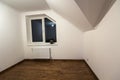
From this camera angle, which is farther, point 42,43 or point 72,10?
point 42,43

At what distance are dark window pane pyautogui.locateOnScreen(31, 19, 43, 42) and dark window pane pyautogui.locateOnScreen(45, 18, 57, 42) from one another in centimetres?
31

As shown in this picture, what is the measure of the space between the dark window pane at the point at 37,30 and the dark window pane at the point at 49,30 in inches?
12.0

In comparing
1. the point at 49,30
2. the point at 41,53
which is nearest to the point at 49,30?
the point at 49,30

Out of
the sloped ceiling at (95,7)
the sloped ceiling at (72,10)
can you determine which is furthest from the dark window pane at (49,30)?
Result: the sloped ceiling at (95,7)

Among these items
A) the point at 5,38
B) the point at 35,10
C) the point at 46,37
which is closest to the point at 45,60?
the point at 46,37

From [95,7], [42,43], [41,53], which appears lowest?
[41,53]

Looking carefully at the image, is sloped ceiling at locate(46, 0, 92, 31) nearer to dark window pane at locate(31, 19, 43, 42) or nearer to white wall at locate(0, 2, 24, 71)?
white wall at locate(0, 2, 24, 71)

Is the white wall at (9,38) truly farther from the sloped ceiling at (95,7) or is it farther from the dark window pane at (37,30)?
the sloped ceiling at (95,7)

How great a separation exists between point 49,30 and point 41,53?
1.14m

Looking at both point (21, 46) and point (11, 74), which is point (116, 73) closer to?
point (11, 74)

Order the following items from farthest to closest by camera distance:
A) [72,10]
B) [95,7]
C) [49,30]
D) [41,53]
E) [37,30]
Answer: [37,30] → [49,30] → [41,53] → [72,10] → [95,7]

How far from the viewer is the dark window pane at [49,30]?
177 inches

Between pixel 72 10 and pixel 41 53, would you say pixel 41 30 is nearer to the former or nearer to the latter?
pixel 41 53

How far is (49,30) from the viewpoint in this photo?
4.55 metres
